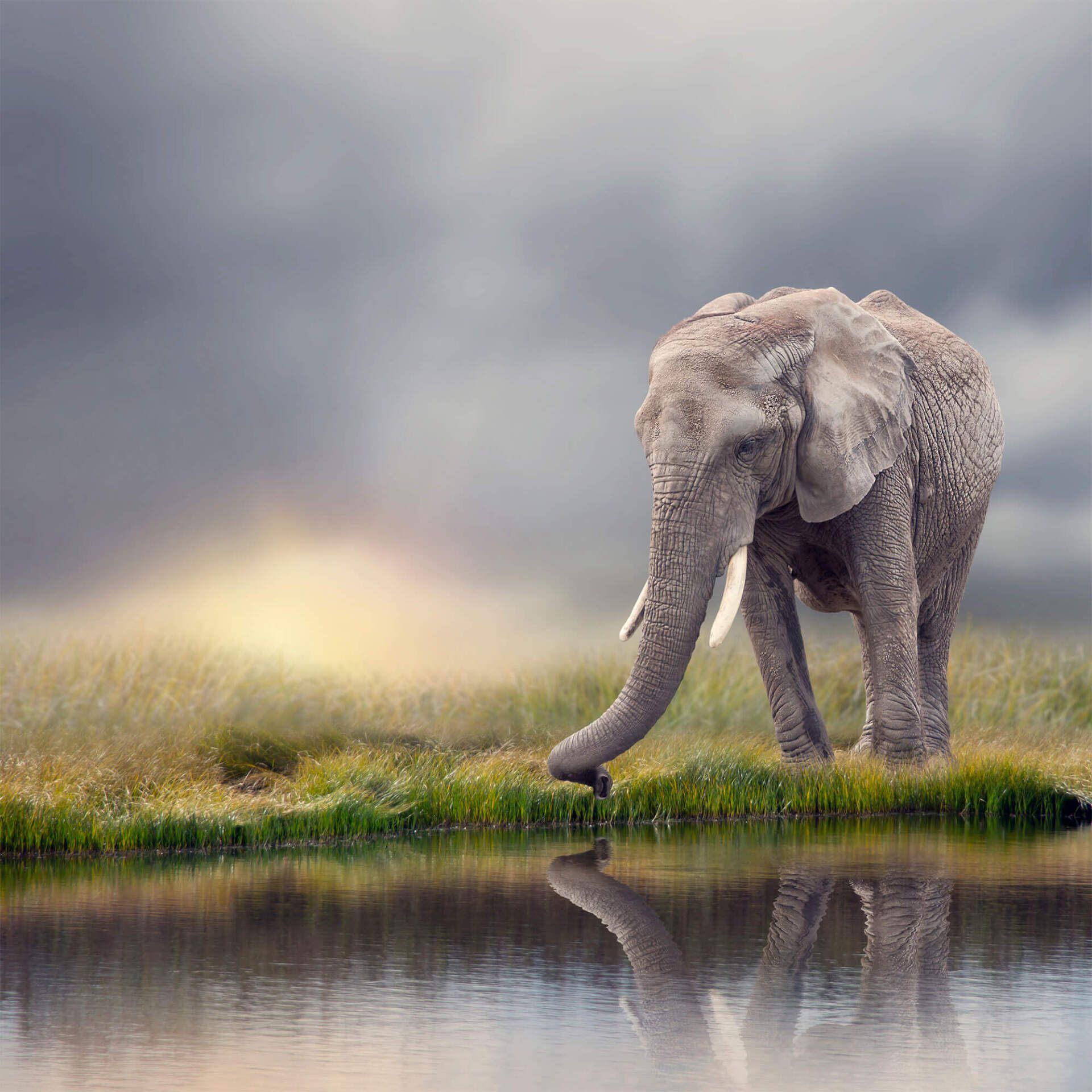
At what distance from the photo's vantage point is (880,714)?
11.9 meters

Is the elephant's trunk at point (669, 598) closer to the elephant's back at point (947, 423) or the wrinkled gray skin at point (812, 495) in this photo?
the wrinkled gray skin at point (812, 495)

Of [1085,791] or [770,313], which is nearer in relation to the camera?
[770,313]

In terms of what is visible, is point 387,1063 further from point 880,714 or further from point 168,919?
point 880,714

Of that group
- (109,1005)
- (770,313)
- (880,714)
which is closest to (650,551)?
(770,313)

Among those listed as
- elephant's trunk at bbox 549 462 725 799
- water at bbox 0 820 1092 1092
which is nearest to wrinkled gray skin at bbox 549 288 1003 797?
elephant's trunk at bbox 549 462 725 799

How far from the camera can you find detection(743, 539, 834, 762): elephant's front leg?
12031 millimetres

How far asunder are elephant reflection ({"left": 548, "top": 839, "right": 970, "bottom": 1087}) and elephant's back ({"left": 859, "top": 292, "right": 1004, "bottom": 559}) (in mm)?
5892

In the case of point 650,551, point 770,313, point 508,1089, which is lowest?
point 508,1089

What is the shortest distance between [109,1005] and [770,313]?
287 inches

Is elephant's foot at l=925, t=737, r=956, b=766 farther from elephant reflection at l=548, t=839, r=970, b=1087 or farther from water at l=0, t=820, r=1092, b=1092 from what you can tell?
elephant reflection at l=548, t=839, r=970, b=1087

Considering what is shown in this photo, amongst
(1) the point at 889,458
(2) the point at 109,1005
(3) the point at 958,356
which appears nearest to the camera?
(2) the point at 109,1005

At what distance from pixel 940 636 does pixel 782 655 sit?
7.89 feet

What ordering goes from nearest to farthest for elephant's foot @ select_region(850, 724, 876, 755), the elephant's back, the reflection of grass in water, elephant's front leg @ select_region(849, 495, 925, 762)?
1. the reflection of grass in water
2. elephant's front leg @ select_region(849, 495, 925, 762)
3. the elephant's back
4. elephant's foot @ select_region(850, 724, 876, 755)

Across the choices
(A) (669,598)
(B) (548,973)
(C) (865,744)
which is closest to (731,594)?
(A) (669,598)
